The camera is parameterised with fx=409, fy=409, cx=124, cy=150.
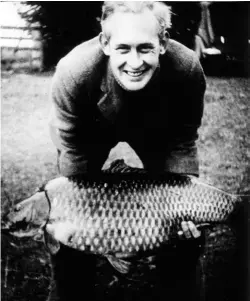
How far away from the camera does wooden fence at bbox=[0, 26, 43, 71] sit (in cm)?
316

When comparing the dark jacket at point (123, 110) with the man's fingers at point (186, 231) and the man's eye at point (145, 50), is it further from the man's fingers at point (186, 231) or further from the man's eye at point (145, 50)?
the man's fingers at point (186, 231)

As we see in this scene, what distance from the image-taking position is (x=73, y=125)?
1.84m

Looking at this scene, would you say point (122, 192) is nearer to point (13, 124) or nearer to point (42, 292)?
point (42, 292)

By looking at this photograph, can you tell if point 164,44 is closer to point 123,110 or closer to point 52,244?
point 123,110

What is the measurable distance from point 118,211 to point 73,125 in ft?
1.52

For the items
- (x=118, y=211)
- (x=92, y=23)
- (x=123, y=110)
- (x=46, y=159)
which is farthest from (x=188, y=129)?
(x=92, y=23)

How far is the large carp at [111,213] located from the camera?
5.29ft

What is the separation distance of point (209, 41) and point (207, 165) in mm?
2182

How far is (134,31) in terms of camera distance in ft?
4.87

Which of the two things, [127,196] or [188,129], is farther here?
[188,129]

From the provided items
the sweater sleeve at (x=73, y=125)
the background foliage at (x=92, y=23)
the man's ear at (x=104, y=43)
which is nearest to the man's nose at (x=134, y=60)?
the man's ear at (x=104, y=43)

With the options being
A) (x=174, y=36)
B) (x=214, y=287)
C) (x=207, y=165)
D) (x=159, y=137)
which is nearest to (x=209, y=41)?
(x=174, y=36)

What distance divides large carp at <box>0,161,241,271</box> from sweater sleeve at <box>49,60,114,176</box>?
242 millimetres

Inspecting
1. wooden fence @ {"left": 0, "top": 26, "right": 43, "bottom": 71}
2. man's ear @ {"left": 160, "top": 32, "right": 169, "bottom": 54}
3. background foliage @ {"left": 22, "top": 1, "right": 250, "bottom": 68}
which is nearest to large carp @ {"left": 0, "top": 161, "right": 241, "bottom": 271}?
man's ear @ {"left": 160, "top": 32, "right": 169, "bottom": 54}
